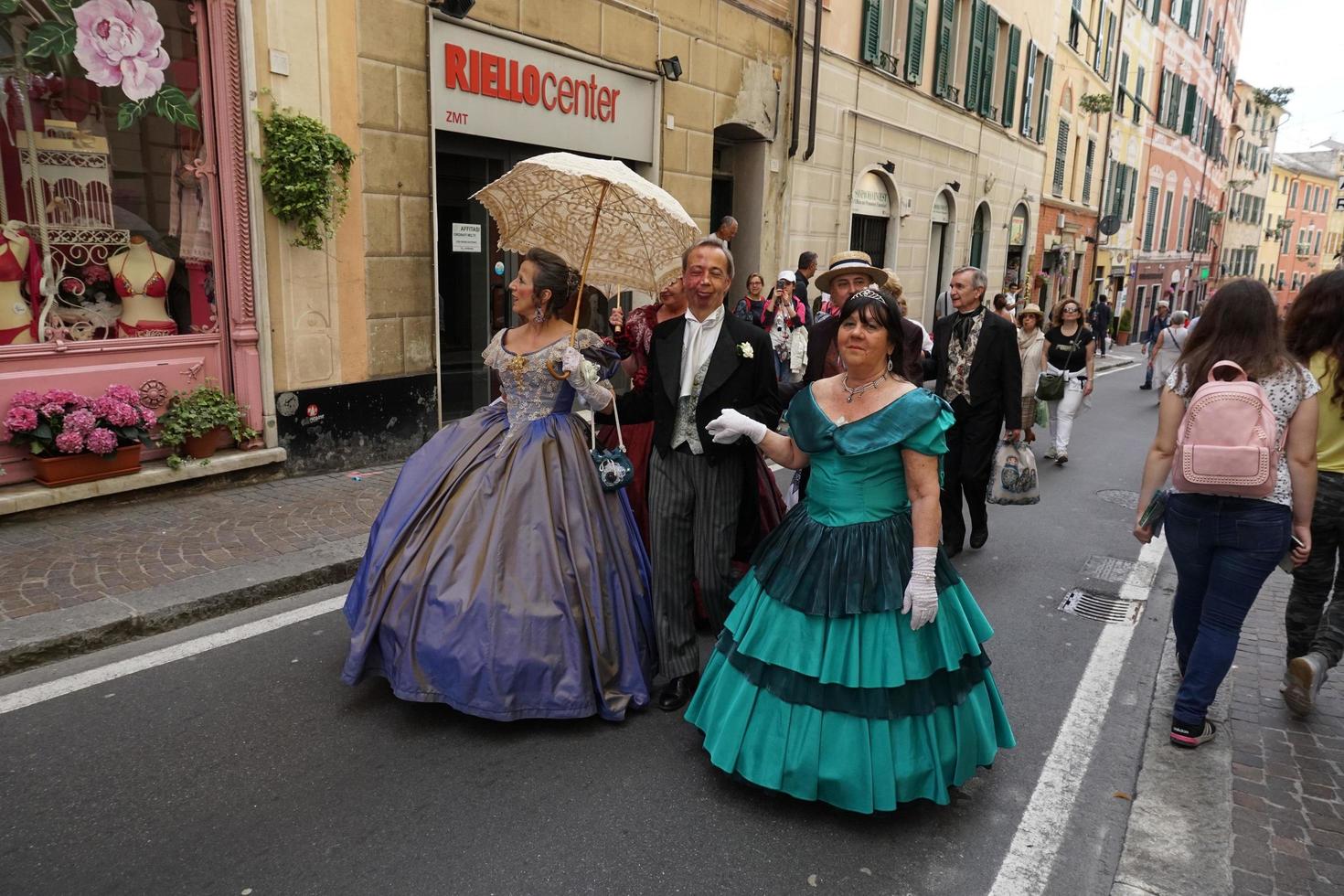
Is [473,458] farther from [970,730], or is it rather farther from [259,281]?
[259,281]

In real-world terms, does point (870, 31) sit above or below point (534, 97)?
above

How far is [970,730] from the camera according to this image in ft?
10.2

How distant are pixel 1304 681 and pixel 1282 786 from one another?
0.66m

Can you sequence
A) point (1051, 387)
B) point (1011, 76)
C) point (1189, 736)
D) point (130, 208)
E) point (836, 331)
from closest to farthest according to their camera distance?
1. point (1189, 736)
2. point (836, 331)
3. point (130, 208)
4. point (1051, 387)
5. point (1011, 76)

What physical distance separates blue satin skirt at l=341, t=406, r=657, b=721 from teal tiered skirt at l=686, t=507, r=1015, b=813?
64 cm

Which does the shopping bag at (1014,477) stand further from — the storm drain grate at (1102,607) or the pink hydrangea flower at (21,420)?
the pink hydrangea flower at (21,420)

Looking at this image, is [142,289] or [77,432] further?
[142,289]

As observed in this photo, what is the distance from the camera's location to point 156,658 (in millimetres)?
4160

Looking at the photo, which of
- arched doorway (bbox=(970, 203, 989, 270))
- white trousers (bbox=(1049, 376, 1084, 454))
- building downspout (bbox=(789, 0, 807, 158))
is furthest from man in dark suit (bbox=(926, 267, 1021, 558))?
arched doorway (bbox=(970, 203, 989, 270))

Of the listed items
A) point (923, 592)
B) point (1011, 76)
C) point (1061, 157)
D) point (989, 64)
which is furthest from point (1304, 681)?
point (1061, 157)

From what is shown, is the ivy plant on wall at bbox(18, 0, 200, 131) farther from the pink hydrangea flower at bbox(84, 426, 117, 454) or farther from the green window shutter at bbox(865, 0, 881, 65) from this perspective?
the green window shutter at bbox(865, 0, 881, 65)

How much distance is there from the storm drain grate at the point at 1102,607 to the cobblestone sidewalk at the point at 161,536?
434 cm

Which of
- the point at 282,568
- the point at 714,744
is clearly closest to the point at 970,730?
the point at 714,744

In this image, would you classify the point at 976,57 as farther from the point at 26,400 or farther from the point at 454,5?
the point at 26,400
